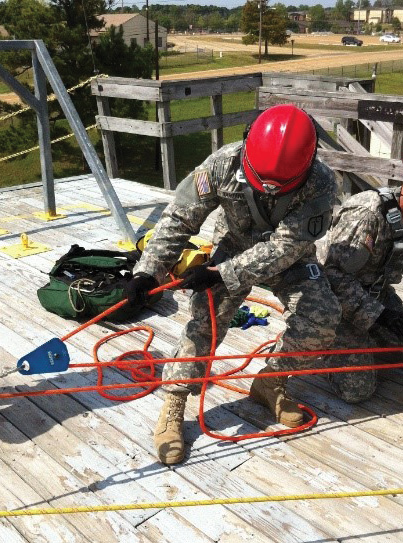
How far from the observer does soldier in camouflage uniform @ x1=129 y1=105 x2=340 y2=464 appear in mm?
2645

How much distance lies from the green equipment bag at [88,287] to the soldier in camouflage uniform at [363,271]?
1.26 meters

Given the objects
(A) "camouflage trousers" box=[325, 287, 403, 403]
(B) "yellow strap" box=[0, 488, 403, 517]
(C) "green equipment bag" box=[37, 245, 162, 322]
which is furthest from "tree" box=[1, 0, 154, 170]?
(B) "yellow strap" box=[0, 488, 403, 517]

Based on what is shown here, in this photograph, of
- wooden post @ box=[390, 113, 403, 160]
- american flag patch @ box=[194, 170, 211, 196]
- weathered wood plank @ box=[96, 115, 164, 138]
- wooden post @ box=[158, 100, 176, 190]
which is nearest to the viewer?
american flag patch @ box=[194, 170, 211, 196]

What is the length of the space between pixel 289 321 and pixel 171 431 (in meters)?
0.73

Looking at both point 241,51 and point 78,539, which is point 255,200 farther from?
point 241,51

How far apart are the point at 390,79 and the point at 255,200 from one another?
42.4 metres

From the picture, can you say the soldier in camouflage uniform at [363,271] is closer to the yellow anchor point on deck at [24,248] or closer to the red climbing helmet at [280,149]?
the red climbing helmet at [280,149]

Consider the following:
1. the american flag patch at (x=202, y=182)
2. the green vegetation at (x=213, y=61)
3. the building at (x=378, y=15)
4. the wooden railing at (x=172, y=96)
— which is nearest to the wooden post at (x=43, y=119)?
the wooden railing at (x=172, y=96)

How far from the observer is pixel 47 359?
2.89 metres

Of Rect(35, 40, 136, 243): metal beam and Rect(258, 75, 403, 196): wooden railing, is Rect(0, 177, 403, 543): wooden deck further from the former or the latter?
Rect(258, 75, 403, 196): wooden railing

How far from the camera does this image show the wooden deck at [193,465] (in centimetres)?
247

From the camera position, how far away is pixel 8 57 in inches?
672

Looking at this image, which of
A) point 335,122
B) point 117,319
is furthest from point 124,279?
point 335,122

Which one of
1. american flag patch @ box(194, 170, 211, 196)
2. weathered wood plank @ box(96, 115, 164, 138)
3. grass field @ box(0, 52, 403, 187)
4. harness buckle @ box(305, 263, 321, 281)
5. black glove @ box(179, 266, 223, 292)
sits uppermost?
american flag patch @ box(194, 170, 211, 196)
